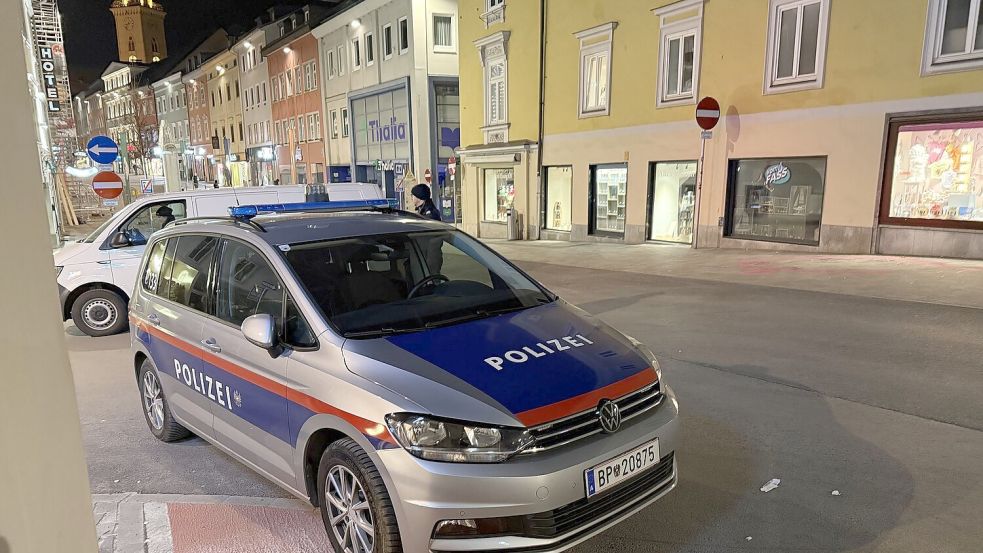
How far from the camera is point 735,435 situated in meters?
4.56

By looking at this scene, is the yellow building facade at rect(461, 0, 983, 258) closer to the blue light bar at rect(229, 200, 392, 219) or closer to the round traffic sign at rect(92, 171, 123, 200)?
the blue light bar at rect(229, 200, 392, 219)

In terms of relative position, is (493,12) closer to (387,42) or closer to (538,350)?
(387,42)

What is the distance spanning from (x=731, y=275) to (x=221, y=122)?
5349 centimetres

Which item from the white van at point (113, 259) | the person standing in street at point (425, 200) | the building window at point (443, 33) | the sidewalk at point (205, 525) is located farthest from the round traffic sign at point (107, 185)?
the building window at point (443, 33)

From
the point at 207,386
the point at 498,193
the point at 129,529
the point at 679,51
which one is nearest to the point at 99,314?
the point at 207,386

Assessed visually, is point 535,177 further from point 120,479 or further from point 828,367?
point 120,479

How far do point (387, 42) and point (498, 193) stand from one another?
11922mm

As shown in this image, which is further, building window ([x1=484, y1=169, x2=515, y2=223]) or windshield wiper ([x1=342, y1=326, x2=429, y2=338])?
building window ([x1=484, y1=169, x2=515, y2=223])

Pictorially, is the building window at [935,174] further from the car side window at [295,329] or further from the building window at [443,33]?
the building window at [443,33]

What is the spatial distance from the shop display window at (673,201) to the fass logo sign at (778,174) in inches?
84.5

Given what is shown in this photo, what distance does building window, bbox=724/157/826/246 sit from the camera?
13.5 meters

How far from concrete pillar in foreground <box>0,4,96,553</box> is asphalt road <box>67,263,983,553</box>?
2385 millimetres

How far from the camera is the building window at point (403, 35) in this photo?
28.0 metres

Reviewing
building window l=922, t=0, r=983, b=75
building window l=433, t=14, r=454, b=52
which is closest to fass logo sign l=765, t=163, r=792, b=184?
building window l=922, t=0, r=983, b=75
